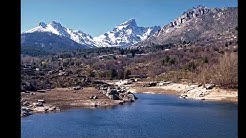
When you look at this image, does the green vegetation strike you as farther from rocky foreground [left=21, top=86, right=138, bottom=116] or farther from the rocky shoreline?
rocky foreground [left=21, top=86, right=138, bottom=116]

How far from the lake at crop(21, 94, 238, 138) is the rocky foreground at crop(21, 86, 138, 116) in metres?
2.84

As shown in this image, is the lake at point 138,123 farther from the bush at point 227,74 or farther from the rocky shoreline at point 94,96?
the bush at point 227,74

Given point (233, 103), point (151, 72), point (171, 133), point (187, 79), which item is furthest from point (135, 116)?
point (151, 72)

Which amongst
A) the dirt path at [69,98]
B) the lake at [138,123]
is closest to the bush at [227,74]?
the lake at [138,123]

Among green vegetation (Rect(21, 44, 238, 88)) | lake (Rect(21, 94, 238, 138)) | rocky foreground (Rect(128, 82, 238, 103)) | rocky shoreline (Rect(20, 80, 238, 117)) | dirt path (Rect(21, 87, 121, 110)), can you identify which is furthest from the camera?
green vegetation (Rect(21, 44, 238, 88))

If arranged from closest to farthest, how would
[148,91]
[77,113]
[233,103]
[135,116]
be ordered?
[135,116]
[77,113]
[233,103]
[148,91]

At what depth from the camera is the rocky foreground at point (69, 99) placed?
48.6 metres

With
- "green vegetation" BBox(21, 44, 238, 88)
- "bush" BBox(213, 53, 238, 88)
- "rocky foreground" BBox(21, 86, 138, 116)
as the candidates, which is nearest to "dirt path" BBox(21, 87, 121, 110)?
"rocky foreground" BBox(21, 86, 138, 116)

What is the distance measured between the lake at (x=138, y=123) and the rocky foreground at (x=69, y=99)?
284cm

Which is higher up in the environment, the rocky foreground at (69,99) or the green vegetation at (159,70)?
the green vegetation at (159,70)

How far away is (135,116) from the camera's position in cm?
4156

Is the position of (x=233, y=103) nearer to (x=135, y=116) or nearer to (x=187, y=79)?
(x=135, y=116)

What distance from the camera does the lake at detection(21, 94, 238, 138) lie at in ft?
101
